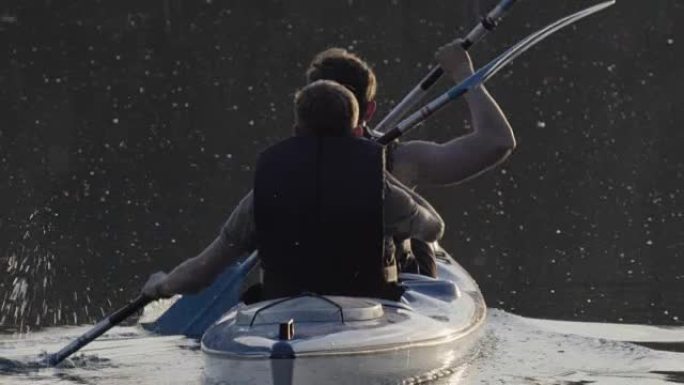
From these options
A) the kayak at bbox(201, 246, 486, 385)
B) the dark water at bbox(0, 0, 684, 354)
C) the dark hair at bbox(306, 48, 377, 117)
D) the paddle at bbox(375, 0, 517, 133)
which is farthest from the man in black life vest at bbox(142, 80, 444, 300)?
the dark water at bbox(0, 0, 684, 354)

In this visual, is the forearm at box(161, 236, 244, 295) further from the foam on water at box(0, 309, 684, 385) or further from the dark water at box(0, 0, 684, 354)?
the dark water at box(0, 0, 684, 354)

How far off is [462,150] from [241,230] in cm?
128

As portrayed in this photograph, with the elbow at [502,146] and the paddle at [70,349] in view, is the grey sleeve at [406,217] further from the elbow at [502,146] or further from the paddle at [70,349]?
the paddle at [70,349]

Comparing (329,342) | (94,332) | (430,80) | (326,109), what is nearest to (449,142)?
(326,109)

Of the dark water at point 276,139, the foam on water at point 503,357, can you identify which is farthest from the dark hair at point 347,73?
the dark water at point 276,139

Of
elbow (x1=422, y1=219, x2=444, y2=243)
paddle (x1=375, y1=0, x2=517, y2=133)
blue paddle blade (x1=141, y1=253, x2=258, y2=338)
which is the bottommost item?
blue paddle blade (x1=141, y1=253, x2=258, y2=338)

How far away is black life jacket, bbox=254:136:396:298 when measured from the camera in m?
7.34

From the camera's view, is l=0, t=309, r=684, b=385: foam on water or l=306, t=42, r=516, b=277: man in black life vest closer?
l=306, t=42, r=516, b=277: man in black life vest

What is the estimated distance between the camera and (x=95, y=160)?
18688 millimetres

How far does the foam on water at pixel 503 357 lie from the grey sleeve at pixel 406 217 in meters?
0.64

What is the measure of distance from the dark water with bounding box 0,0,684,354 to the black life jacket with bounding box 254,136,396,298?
3.67 m

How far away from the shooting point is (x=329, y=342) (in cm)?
696

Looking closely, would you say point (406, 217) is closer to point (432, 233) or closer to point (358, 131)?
point (432, 233)

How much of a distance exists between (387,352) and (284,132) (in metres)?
13.6
